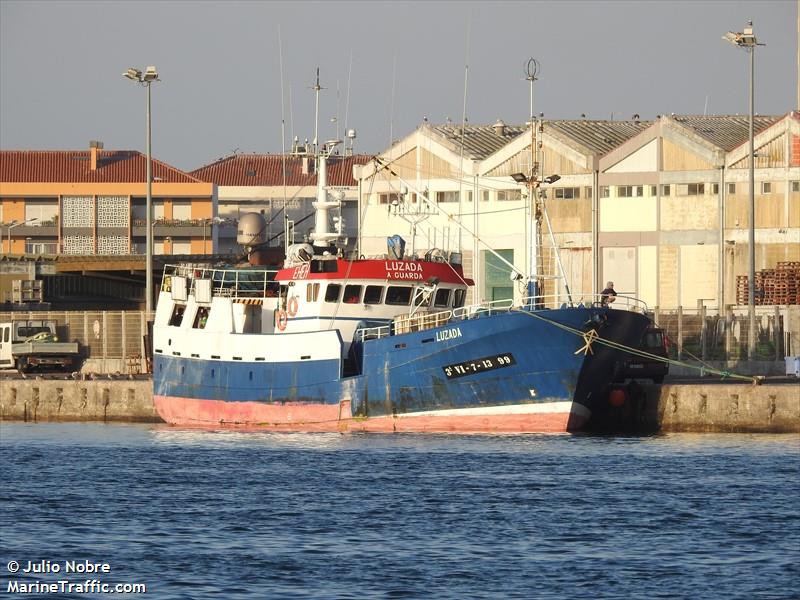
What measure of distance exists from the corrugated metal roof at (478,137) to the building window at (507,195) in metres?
3.27

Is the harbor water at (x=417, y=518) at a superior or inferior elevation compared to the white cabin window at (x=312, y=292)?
inferior

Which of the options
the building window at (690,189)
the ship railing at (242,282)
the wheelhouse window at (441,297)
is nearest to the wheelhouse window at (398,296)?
the wheelhouse window at (441,297)

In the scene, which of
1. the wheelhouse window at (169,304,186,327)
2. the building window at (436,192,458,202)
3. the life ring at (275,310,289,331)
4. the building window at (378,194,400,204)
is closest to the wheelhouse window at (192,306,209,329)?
the wheelhouse window at (169,304,186,327)

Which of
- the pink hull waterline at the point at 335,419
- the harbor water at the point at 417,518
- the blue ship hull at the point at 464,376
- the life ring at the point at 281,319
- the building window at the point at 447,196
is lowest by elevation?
the harbor water at the point at 417,518

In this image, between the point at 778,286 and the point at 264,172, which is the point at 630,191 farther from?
the point at 264,172

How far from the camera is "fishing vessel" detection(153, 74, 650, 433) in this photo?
150 feet

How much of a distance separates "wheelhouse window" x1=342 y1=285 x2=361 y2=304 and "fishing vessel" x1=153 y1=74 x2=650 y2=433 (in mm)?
29

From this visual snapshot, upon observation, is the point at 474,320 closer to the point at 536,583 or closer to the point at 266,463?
the point at 266,463

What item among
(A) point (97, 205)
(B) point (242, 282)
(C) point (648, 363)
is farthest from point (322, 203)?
(A) point (97, 205)

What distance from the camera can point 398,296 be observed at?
50.5 meters

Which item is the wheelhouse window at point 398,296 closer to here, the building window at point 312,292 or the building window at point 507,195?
the building window at point 312,292

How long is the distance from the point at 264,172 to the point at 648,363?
281 ft

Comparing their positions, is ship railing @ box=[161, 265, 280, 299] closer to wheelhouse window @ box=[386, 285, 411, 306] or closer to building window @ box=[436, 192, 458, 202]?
wheelhouse window @ box=[386, 285, 411, 306]

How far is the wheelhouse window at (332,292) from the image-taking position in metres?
50.3
